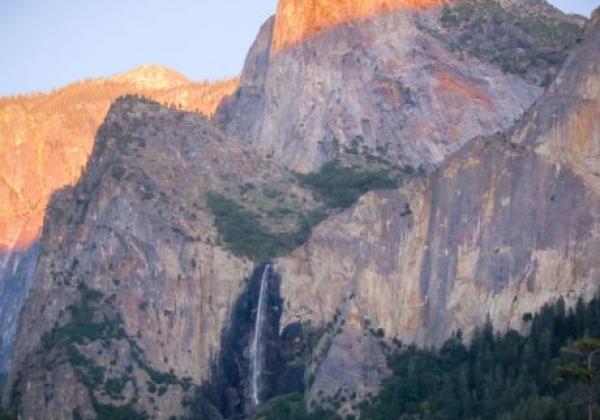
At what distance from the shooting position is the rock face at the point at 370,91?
18412 centimetres

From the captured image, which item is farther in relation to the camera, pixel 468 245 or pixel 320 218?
pixel 320 218

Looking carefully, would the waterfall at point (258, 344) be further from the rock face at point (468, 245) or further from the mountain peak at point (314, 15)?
the mountain peak at point (314, 15)

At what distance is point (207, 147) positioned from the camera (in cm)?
17662

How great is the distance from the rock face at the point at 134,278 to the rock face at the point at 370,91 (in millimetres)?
8709

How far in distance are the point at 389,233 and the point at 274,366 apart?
11.8m

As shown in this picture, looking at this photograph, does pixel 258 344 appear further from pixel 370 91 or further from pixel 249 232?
pixel 370 91

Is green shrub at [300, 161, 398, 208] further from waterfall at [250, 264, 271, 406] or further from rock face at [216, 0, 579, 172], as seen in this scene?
waterfall at [250, 264, 271, 406]

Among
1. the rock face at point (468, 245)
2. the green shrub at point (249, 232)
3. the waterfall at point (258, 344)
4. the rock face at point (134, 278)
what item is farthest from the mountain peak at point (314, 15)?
the waterfall at point (258, 344)

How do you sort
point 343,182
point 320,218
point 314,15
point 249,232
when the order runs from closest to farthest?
point 249,232 < point 320,218 < point 343,182 < point 314,15

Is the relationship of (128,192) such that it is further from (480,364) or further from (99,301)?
(480,364)

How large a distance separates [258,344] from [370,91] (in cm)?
3066

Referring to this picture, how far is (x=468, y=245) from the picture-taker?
496ft

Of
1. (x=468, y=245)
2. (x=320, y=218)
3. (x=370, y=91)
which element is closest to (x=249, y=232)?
(x=320, y=218)

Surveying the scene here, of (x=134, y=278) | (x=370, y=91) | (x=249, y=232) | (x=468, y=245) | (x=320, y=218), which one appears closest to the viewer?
(x=468, y=245)
